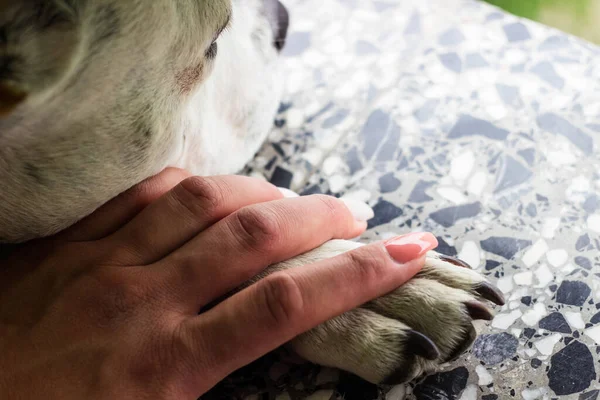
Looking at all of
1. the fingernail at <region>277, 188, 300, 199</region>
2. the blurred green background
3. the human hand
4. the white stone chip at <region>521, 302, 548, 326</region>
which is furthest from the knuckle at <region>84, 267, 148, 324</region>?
the blurred green background

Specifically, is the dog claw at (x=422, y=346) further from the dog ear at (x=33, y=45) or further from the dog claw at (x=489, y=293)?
the dog ear at (x=33, y=45)

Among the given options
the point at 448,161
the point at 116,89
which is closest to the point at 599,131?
the point at 448,161

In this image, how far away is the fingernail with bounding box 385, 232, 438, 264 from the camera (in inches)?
36.8

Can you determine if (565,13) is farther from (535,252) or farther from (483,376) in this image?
(483,376)

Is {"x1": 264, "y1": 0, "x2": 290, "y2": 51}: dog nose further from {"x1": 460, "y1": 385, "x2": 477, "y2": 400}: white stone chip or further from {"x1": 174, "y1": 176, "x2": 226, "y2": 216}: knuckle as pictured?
{"x1": 460, "y1": 385, "x2": 477, "y2": 400}: white stone chip

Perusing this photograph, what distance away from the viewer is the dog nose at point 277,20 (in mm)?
1480

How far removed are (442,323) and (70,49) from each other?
0.64m

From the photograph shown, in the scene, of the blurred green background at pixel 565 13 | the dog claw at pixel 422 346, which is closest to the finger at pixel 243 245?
the dog claw at pixel 422 346

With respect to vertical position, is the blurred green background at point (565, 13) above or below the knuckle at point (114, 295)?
above

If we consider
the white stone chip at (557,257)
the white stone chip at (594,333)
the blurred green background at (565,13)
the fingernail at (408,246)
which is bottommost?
Result: the white stone chip at (594,333)

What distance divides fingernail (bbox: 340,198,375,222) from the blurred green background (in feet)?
4.23

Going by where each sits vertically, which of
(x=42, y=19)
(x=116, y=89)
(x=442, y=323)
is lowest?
(x=442, y=323)

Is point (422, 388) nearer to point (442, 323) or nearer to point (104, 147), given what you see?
point (442, 323)

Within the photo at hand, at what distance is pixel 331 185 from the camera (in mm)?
1310
